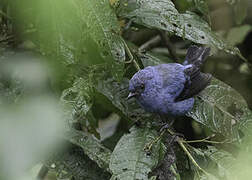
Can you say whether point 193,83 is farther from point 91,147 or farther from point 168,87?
point 91,147

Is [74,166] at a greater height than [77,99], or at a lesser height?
lesser

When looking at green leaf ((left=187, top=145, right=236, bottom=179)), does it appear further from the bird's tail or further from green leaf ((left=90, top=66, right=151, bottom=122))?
the bird's tail

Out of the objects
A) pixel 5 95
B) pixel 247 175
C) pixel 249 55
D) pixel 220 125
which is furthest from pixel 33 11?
pixel 249 55

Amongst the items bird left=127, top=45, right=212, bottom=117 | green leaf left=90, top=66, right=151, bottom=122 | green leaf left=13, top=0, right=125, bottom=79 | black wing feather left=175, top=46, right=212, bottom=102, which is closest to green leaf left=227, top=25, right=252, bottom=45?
black wing feather left=175, top=46, right=212, bottom=102

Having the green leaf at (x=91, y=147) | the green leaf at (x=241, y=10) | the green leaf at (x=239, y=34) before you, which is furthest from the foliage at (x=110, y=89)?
the green leaf at (x=239, y=34)

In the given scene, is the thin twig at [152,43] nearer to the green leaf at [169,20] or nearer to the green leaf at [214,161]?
the green leaf at [169,20]

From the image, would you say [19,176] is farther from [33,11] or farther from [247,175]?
[33,11]

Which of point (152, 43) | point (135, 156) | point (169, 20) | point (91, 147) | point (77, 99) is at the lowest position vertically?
point (152, 43)

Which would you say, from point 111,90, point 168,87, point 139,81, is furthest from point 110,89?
point 168,87
